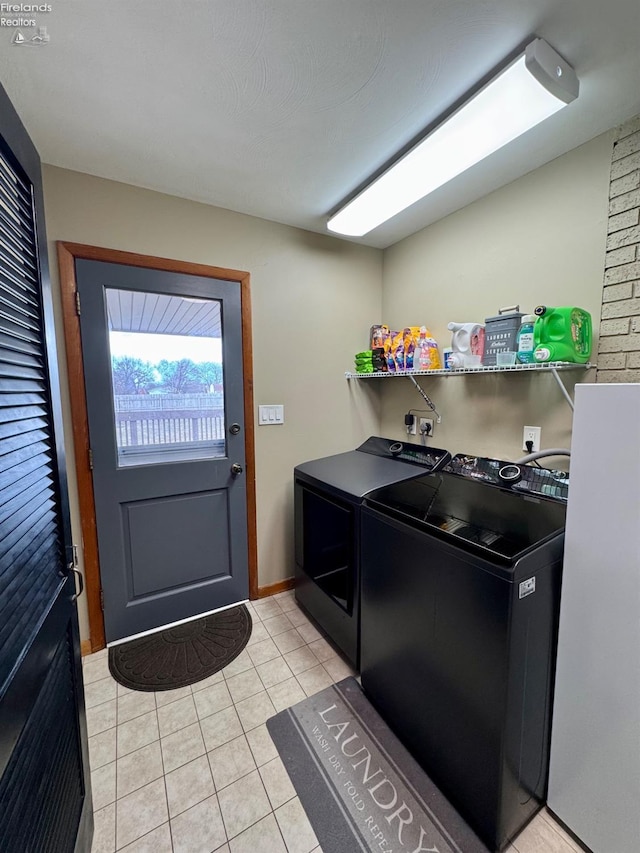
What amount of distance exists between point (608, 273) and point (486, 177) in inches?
30.1

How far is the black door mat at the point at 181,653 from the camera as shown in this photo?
1713 mm

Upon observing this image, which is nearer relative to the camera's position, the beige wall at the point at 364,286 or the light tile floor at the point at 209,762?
the light tile floor at the point at 209,762

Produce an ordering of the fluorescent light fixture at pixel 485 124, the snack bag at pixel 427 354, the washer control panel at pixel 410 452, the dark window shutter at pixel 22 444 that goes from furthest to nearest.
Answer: the snack bag at pixel 427 354 < the washer control panel at pixel 410 452 < the fluorescent light fixture at pixel 485 124 < the dark window shutter at pixel 22 444

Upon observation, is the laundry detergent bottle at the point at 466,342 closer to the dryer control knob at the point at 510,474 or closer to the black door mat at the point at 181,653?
the dryer control knob at the point at 510,474

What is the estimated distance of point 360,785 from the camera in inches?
48.8

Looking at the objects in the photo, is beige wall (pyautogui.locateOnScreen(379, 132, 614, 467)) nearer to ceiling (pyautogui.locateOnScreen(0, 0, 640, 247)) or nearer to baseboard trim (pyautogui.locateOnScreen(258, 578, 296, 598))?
ceiling (pyautogui.locateOnScreen(0, 0, 640, 247))

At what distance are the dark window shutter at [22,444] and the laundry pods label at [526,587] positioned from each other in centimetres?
116

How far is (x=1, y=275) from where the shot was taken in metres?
0.73

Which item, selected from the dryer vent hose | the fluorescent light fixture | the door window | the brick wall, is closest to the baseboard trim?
the door window

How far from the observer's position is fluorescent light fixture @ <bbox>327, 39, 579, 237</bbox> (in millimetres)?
1085

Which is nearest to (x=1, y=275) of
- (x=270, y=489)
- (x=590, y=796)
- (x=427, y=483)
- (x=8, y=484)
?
(x=8, y=484)

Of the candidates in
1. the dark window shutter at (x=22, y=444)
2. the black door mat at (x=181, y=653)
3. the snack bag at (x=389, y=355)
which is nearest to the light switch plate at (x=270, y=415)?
the snack bag at (x=389, y=355)

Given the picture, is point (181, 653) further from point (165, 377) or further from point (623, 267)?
point (623, 267)

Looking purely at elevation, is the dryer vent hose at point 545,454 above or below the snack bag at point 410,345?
below
